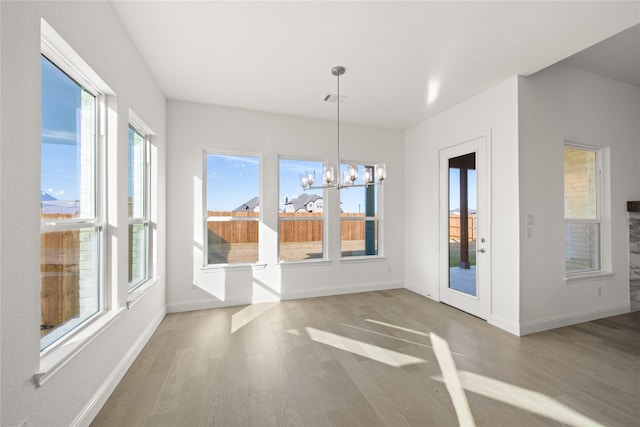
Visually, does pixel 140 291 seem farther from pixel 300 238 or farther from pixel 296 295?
pixel 300 238

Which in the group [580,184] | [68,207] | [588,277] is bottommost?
[588,277]

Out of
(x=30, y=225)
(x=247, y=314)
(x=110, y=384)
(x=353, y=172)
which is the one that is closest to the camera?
(x=30, y=225)

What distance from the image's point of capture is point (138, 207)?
299cm

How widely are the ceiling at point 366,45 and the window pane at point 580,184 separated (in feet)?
3.53

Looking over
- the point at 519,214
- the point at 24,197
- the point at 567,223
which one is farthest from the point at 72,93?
the point at 567,223

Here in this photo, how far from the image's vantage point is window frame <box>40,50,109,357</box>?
5.30 feet

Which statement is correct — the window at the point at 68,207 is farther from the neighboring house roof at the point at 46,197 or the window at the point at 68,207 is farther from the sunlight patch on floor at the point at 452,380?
the sunlight patch on floor at the point at 452,380

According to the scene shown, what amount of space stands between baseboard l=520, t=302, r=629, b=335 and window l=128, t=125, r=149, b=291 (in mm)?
4189

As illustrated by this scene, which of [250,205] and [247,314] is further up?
[250,205]

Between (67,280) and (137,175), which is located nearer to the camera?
(67,280)

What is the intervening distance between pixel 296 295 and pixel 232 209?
1.65 m

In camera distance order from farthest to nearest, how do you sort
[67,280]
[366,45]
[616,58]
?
[616,58], [366,45], [67,280]

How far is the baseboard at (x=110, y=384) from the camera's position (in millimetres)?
1700

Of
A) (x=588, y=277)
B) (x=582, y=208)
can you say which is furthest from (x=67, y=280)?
(x=582, y=208)
